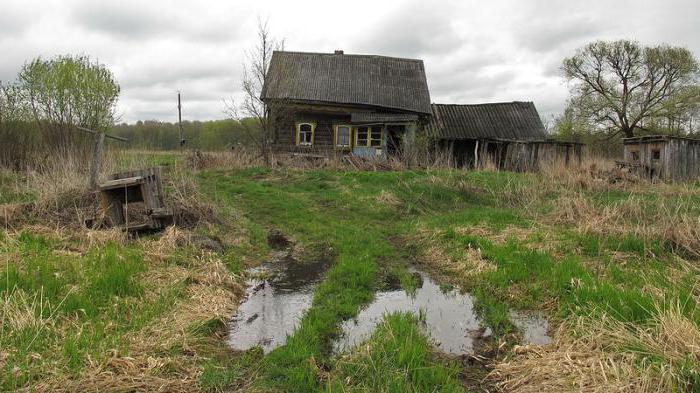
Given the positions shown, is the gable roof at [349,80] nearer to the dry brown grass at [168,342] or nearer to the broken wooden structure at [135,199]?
the broken wooden structure at [135,199]

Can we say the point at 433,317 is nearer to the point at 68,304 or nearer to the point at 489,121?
the point at 68,304

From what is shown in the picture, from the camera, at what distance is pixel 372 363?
3.33 meters

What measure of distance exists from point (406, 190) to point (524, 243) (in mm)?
5154

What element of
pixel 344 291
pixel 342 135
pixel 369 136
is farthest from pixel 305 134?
pixel 344 291

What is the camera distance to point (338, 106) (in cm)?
2183

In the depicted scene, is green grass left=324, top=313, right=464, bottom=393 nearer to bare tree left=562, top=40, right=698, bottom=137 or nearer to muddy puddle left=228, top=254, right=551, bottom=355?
muddy puddle left=228, top=254, right=551, bottom=355

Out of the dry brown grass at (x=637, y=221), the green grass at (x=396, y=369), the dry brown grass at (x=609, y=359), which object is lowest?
the green grass at (x=396, y=369)

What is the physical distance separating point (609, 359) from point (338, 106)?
19.7 metres

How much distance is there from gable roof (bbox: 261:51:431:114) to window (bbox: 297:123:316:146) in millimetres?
1377

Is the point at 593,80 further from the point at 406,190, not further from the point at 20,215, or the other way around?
the point at 20,215

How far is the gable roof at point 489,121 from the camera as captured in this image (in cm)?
2362

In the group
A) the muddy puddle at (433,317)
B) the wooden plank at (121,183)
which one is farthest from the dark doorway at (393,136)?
the muddy puddle at (433,317)

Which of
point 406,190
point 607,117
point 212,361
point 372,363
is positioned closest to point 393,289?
point 372,363

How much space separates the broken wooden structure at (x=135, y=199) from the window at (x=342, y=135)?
577 inches
